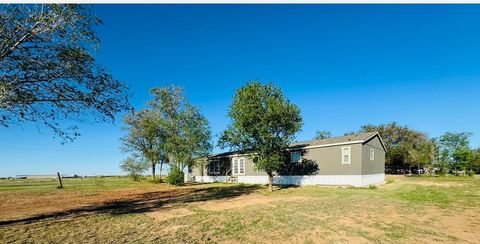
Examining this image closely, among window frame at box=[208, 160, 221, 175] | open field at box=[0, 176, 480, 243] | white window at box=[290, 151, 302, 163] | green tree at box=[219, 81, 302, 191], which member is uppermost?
Answer: green tree at box=[219, 81, 302, 191]

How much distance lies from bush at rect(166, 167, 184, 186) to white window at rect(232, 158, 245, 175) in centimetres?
655

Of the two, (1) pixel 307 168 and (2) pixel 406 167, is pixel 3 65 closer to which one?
(1) pixel 307 168

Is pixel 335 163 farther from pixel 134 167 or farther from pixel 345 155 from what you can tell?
pixel 134 167

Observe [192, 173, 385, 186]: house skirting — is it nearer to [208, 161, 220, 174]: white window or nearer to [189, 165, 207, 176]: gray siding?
[208, 161, 220, 174]: white window

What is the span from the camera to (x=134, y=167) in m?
45.2

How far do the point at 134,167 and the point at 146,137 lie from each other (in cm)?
767

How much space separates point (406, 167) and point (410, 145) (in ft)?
25.6

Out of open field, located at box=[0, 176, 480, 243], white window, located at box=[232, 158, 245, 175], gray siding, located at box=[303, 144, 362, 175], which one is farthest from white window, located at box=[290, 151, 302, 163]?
open field, located at box=[0, 176, 480, 243]

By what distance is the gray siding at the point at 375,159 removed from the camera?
24.8 m

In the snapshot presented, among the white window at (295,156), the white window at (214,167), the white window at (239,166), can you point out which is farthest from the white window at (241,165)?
the white window at (295,156)

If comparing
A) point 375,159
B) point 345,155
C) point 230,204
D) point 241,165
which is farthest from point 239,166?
point 230,204

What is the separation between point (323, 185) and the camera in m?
25.8

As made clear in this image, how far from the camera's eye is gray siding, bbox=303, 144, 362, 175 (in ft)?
79.2

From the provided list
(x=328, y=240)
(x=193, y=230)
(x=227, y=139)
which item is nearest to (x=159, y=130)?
(x=227, y=139)
